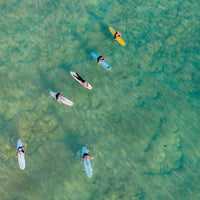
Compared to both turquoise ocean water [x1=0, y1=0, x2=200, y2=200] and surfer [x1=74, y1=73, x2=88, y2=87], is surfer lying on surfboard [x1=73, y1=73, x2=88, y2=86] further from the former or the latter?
turquoise ocean water [x1=0, y1=0, x2=200, y2=200]

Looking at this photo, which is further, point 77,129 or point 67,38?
point 67,38

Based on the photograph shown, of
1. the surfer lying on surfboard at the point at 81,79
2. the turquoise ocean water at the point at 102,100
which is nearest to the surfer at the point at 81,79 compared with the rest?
the surfer lying on surfboard at the point at 81,79

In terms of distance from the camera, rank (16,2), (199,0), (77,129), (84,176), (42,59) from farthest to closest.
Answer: (199,0)
(16,2)
(42,59)
(77,129)
(84,176)

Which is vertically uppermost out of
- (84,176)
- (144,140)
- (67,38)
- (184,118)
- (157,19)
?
(157,19)

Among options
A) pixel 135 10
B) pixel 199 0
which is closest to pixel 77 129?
pixel 135 10

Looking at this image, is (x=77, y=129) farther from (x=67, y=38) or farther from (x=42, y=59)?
(x=67, y=38)

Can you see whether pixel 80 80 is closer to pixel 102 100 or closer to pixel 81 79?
pixel 81 79

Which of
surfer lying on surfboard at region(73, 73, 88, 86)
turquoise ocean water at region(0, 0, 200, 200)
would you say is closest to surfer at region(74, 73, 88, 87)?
surfer lying on surfboard at region(73, 73, 88, 86)

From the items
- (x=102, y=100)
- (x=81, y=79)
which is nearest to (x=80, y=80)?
(x=81, y=79)
